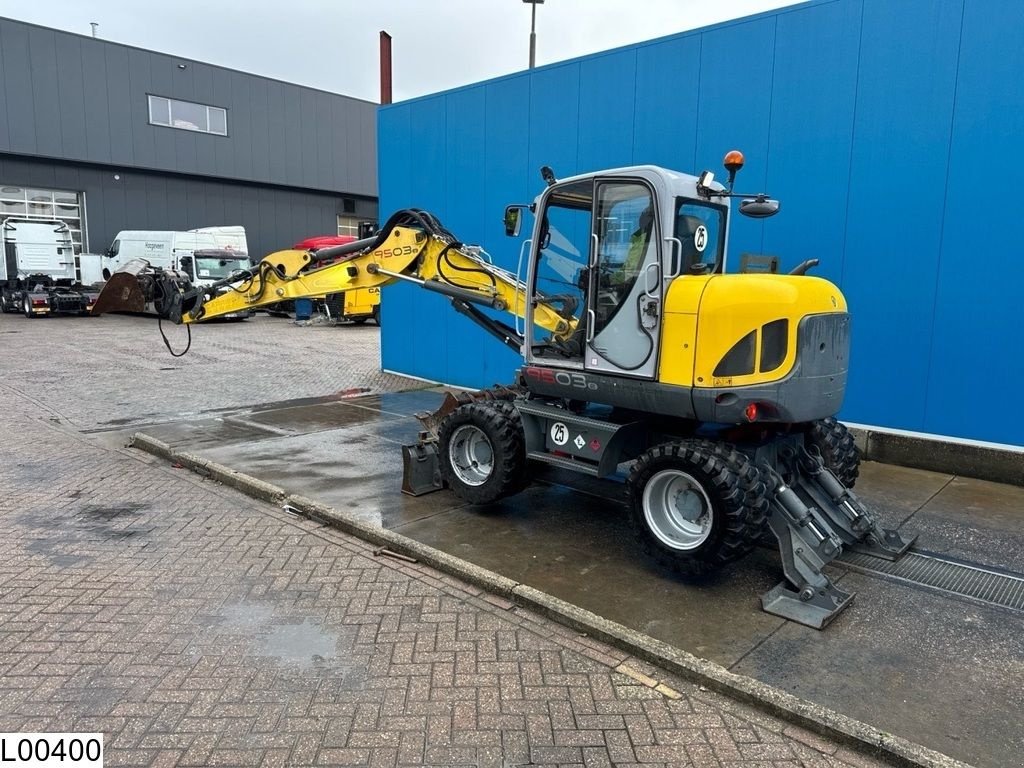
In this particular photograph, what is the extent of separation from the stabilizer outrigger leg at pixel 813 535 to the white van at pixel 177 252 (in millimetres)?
23244

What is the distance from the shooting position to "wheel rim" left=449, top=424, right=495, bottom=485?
581 centimetres

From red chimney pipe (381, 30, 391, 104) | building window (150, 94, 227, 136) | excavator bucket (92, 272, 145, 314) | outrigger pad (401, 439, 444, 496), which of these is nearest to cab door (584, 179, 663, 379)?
outrigger pad (401, 439, 444, 496)

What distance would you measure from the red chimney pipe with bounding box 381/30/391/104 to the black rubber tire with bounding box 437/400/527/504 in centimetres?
899

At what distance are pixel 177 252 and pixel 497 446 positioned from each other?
75.5ft

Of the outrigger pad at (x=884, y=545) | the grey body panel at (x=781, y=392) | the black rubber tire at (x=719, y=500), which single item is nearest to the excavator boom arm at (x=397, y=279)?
the grey body panel at (x=781, y=392)

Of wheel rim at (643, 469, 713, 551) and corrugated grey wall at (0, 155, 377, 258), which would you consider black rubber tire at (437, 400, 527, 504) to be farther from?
corrugated grey wall at (0, 155, 377, 258)

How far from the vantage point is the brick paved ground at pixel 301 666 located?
120 inches

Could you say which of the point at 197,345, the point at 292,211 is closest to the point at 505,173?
the point at 197,345

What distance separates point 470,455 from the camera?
19.5 ft

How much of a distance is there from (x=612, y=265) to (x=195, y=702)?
3595mm

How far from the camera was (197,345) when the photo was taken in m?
18.0

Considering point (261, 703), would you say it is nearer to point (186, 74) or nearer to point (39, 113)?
point (39, 113)

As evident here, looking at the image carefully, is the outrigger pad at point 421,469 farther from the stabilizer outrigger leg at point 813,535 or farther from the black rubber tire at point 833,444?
the black rubber tire at point 833,444

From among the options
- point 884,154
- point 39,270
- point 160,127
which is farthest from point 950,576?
point 160,127
